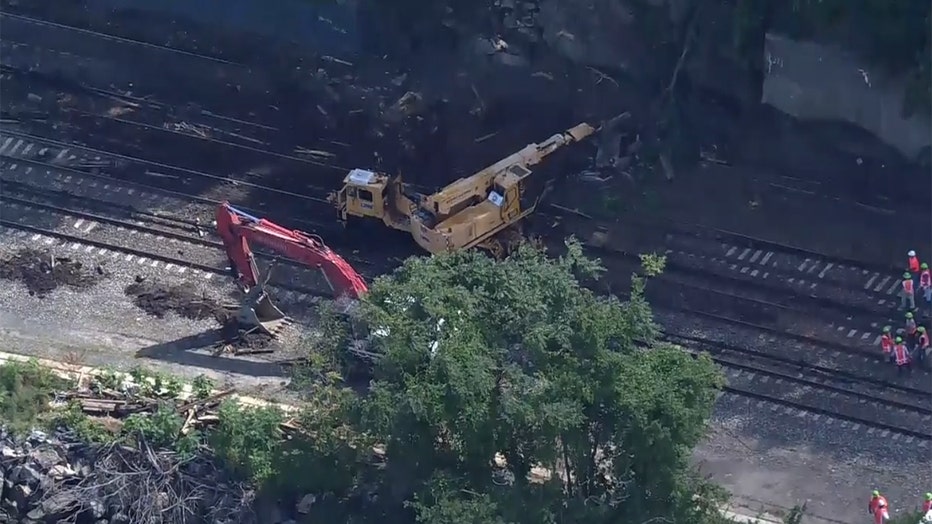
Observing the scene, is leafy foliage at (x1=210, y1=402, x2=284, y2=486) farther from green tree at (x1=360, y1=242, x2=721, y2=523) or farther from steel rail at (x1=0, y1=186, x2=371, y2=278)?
steel rail at (x1=0, y1=186, x2=371, y2=278)

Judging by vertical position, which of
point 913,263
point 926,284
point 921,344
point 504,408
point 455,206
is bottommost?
point 921,344

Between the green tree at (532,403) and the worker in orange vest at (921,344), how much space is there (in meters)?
7.26

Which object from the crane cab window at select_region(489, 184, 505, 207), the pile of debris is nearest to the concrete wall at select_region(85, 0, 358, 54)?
the crane cab window at select_region(489, 184, 505, 207)

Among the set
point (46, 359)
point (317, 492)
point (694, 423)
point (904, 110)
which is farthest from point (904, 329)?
point (46, 359)

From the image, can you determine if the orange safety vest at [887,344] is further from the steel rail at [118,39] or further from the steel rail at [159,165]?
the steel rail at [118,39]

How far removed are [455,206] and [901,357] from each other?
8449mm

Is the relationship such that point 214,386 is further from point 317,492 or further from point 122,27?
point 122,27

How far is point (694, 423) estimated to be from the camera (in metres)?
23.9

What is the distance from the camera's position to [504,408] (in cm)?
2367

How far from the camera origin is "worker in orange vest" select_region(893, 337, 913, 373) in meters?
30.0

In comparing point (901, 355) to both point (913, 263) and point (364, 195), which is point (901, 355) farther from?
point (364, 195)

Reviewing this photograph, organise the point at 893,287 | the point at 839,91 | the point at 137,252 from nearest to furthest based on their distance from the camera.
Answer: the point at 893,287
the point at 137,252
the point at 839,91

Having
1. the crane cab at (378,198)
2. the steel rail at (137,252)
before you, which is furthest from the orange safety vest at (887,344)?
the steel rail at (137,252)

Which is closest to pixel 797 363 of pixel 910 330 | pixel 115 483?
pixel 910 330
